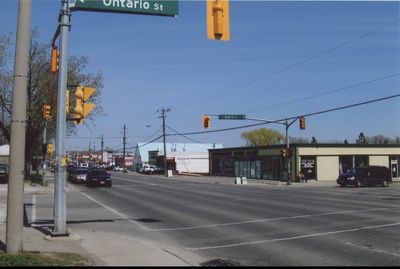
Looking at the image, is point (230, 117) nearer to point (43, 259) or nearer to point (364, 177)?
point (364, 177)

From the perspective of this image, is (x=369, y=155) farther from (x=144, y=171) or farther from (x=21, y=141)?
(x=21, y=141)

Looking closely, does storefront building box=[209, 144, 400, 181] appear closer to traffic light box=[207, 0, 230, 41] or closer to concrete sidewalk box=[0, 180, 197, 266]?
concrete sidewalk box=[0, 180, 197, 266]

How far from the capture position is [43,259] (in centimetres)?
885

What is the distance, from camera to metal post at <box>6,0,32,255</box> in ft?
30.9

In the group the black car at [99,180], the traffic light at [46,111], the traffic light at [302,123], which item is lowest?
the black car at [99,180]

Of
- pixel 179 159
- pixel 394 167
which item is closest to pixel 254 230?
pixel 394 167

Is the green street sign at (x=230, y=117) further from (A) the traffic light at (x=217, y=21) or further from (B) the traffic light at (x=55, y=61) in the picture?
(A) the traffic light at (x=217, y=21)

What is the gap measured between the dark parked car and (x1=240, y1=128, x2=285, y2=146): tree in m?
86.3

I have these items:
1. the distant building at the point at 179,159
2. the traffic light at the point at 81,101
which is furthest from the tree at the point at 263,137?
the traffic light at the point at 81,101

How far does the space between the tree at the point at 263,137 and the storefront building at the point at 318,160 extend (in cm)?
6561

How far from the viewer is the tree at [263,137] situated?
132 meters

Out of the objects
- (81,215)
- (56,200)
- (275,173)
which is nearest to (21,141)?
(56,200)

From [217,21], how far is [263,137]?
408 ft

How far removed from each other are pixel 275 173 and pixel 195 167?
1741 inches
